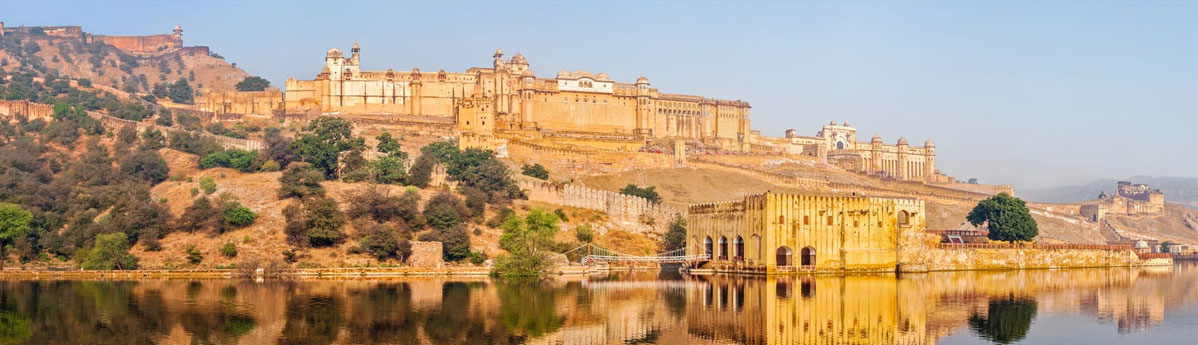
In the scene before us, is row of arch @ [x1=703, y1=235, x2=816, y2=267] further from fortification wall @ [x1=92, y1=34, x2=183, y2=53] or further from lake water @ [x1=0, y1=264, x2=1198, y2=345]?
fortification wall @ [x1=92, y1=34, x2=183, y2=53]

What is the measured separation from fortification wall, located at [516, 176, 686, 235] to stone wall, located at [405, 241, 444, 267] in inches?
687

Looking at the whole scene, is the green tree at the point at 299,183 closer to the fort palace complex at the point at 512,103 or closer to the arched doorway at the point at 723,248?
the arched doorway at the point at 723,248

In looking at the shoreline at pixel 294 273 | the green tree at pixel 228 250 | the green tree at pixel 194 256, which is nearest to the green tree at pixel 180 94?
the green tree at pixel 194 256

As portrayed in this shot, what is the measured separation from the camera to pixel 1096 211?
107 m

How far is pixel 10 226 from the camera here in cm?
5097

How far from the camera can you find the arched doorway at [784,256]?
47219mm

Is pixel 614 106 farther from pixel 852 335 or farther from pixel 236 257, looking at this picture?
pixel 852 335

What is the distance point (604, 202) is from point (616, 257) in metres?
13.0

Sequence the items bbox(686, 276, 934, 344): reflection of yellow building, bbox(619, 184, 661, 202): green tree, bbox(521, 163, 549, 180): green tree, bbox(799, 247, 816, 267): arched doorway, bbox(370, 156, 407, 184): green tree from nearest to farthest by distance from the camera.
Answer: bbox(686, 276, 934, 344): reflection of yellow building → bbox(799, 247, 816, 267): arched doorway → bbox(370, 156, 407, 184): green tree → bbox(619, 184, 661, 202): green tree → bbox(521, 163, 549, 180): green tree

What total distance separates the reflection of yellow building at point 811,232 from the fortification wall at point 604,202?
17922 mm

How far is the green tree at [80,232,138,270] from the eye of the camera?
4938cm

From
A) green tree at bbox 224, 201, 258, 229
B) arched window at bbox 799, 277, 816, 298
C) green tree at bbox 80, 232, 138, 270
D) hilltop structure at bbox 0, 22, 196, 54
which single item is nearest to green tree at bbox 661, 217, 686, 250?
arched window at bbox 799, 277, 816, 298

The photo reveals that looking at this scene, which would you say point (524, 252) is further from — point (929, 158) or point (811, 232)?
point (929, 158)

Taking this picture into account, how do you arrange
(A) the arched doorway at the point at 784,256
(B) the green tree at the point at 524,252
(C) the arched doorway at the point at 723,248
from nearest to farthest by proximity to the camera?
(A) the arched doorway at the point at 784,256 → (B) the green tree at the point at 524,252 → (C) the arched doorway at the point at 723,248
